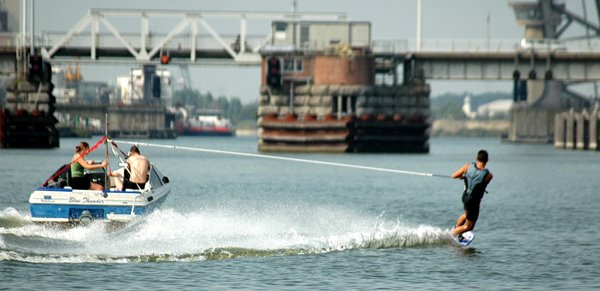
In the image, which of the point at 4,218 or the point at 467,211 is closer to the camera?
the point at 467,211

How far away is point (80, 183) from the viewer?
31.2 meters

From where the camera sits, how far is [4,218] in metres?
35.5

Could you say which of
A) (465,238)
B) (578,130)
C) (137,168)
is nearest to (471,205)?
(465,238)

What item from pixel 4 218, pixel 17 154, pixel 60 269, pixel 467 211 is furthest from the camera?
pixel 17 154

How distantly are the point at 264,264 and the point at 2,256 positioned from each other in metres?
5.57

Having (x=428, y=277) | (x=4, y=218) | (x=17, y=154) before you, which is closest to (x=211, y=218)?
(x=4, y=218)

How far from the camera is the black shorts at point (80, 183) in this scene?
102 feet

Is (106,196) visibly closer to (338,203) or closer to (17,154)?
(338,203)

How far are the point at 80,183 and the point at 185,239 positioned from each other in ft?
9.40

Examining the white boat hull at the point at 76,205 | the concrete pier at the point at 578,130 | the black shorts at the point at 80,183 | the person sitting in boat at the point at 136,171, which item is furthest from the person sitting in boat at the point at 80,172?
the concrete pier at the point at 578,130

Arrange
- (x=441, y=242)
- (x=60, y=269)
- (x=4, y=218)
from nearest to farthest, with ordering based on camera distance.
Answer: (x=60, y=269) < (x=441, y=242) < (x=4, y=218)

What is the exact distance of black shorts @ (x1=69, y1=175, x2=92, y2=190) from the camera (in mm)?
31156

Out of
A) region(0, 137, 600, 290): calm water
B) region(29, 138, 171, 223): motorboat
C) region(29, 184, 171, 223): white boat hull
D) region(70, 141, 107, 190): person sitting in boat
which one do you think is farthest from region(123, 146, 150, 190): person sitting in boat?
region(29, 184, 171, 223): white boat hull

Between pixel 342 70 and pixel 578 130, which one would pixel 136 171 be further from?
pixel 578 130
